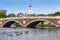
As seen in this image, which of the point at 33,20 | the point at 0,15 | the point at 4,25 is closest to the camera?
the point at 33,20

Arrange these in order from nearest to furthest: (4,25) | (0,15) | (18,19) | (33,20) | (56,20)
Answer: (56,20)
(33,20)
(18,19)
(4,25)
(0,15)

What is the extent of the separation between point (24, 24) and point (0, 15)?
3819 centimetres

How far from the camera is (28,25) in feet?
240

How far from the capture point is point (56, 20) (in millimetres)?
64688

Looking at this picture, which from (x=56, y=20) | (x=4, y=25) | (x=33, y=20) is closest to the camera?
(x=56, y=20)

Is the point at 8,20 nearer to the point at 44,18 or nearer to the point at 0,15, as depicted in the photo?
the point at 44,18

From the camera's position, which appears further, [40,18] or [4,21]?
[4,21]

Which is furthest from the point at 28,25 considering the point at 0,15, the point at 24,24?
the point at 0,15

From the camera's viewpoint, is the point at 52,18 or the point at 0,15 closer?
the point at 52,18

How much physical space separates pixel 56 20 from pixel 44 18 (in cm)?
368

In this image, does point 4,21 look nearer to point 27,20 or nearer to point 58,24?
point 27,20

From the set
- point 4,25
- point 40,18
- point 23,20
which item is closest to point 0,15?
point 4,25

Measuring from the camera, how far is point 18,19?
7438 cm

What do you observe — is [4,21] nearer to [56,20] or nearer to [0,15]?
[56,20]
